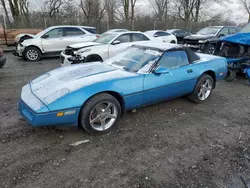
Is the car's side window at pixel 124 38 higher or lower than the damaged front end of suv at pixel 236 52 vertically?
higher

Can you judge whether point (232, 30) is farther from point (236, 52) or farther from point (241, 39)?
point (241, 39)

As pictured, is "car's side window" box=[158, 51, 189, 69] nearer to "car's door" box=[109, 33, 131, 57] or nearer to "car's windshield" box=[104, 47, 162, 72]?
"car's windshield" box=[104, 47, 162, 72]

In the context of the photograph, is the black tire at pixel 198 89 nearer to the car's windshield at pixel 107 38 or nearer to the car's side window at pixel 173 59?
the car's side window at pixel 173 59

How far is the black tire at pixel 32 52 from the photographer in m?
9.08

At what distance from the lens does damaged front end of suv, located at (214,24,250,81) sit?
6.33 m

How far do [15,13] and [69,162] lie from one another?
71.8 ft

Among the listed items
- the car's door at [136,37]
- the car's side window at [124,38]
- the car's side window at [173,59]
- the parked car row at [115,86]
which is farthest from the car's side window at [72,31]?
the car's side window at [173,59]

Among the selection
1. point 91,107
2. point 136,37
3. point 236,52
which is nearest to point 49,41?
point 136,37

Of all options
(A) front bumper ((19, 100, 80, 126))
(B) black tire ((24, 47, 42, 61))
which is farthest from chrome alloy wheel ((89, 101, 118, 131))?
(B) black tire ((24, 47, 42, 61))

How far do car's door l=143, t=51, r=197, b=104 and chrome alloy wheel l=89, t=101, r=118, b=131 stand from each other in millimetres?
643

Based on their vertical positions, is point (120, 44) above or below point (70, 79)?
above

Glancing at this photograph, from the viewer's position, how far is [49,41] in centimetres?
930

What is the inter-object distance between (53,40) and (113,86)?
25.1 feet

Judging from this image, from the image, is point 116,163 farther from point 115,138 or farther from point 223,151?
A: point 223,151
